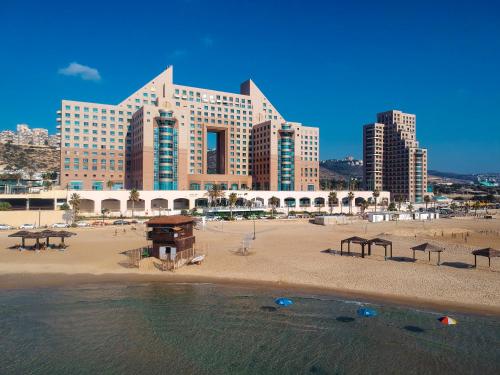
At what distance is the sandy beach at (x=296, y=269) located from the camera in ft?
107

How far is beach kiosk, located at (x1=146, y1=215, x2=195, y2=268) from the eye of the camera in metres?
41.6

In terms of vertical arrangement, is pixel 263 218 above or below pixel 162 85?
below

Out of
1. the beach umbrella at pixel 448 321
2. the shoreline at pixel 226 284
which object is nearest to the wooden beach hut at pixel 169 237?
the shoreline at pixel 226 284

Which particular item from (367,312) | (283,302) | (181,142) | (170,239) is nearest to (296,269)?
(283,302)

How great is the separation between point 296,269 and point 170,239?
1413 cm

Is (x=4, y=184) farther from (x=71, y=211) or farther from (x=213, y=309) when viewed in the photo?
(x=213, y=309)

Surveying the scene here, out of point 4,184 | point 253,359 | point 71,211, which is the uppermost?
point 4,184

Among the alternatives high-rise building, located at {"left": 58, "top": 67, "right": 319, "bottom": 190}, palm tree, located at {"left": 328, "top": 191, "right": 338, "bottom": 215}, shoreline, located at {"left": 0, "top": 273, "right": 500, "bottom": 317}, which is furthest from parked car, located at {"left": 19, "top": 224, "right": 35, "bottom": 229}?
palm tree, located at {"left": 328, "top": 191, "right": 338, "bottom": 215}

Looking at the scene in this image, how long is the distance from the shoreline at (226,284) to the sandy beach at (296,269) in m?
0.10

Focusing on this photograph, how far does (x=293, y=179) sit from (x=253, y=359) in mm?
118005

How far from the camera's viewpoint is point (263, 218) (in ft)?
321

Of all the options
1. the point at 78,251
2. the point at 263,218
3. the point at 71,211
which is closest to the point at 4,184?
the point at 71,211

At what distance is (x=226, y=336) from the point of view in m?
24.4

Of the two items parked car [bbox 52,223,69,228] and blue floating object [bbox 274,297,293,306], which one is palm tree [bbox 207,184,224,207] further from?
blue floating object [bbox 274,297,293,306]
